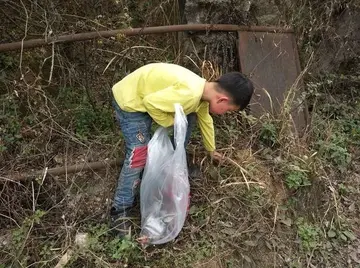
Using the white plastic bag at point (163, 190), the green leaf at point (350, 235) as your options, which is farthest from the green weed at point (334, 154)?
the white plastic bag at point (163, 190)

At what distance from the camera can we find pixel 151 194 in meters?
2.44

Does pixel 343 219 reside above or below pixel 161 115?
below

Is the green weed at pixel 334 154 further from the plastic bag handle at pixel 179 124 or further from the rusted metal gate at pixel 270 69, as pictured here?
the plastic bag handle at pixel 179 124

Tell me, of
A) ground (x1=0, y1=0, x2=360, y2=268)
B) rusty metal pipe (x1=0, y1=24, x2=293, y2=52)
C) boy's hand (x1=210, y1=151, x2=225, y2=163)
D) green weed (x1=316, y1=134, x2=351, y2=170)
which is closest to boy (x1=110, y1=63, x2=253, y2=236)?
ground (x1=0, y1=0, x2=360, y2=268)

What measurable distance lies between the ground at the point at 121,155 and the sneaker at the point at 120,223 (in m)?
0.06

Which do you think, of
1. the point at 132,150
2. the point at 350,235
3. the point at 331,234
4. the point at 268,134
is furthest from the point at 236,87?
the point at 350,235

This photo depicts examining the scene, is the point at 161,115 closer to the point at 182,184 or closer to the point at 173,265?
the point at 182,184

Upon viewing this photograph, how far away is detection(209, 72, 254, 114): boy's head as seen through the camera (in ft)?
7.40

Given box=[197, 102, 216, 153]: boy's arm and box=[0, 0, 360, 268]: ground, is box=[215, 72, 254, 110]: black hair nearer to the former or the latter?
box=[197, 102, 216, 153]: boy's arm

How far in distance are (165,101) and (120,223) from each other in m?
0.91

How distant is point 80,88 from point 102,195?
42.0 inches

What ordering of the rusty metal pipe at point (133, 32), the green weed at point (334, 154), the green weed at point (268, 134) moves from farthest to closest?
the green weed at point (334, 154) → the green weed at point (268, 134) → the rusty metal pipe at point (133, 32)

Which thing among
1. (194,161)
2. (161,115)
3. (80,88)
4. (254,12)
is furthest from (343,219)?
(80,88)

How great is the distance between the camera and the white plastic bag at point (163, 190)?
237 centimetres
